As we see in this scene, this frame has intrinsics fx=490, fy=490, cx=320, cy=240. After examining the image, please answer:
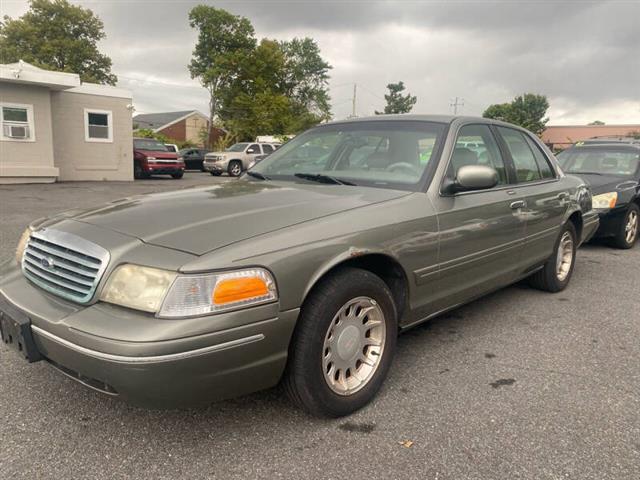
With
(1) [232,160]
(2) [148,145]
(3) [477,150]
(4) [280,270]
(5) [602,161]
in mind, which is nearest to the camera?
(4) [280,270]

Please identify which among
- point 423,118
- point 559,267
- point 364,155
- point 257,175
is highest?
point 423,118

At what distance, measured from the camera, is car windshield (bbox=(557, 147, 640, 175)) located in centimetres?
767

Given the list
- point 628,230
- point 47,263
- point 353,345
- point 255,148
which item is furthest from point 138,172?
point 353,345

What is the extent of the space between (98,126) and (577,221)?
18334 millimetres

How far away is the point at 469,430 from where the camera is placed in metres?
2.41

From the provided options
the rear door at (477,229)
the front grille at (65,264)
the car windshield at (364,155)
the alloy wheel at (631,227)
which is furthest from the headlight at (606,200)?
the front grille at (65,264)

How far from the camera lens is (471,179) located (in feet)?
9.77

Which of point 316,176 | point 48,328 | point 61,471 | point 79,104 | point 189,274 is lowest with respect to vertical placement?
point 61,471

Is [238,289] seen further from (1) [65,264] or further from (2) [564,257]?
(2) [564,257]

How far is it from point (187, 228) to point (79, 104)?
740 inches

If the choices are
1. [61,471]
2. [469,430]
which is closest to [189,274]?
[61,471]

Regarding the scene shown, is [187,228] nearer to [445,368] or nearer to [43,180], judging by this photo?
[445,368]

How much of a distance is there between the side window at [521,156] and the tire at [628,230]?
3.50 metres

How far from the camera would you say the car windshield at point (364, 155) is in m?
3.18
